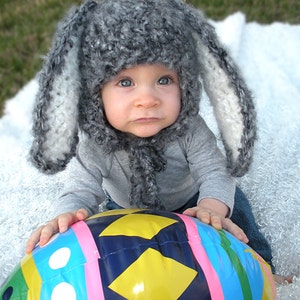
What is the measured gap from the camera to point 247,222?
5.81 feet

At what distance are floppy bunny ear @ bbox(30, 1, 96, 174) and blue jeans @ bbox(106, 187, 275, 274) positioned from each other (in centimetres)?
45

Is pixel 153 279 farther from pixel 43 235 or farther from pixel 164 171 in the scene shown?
pixel 164 171

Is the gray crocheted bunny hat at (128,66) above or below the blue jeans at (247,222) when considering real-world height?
above

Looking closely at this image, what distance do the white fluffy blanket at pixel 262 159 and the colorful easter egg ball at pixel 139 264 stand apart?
18.8 inches

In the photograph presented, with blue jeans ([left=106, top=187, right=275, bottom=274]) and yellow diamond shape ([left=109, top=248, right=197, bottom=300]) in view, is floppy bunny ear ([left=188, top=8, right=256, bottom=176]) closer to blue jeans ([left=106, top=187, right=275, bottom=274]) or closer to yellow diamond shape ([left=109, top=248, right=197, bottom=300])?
blue jeans ([left=106, top=187, right=275, bottom=274])

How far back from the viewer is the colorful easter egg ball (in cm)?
111

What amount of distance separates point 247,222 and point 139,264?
72cm

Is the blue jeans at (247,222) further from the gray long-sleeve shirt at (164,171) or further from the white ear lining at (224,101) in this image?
the white ear lining at (224,101)

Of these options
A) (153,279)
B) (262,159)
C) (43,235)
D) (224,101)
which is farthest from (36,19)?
(153,279)

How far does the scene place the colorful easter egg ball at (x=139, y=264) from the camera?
3.64 feet

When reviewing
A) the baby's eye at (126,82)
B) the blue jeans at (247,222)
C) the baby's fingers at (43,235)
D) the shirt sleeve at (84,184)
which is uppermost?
the baby's eye at (126,82)

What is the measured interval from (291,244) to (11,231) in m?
0.89

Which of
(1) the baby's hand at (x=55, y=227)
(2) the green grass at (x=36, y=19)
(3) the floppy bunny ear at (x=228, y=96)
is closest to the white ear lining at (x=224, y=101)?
(3) the floppy bunny ear at (x=228, y=96)

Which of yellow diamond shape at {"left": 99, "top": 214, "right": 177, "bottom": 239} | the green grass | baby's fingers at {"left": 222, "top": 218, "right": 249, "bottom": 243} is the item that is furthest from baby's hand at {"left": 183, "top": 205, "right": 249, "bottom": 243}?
the green grass
